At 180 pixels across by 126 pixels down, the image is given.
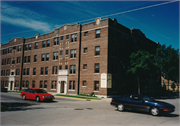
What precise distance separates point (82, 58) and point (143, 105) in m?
23.7

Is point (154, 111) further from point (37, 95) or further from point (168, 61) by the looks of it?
point (168, 61)

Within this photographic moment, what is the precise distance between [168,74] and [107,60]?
56.4ft

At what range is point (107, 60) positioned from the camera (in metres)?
31.4

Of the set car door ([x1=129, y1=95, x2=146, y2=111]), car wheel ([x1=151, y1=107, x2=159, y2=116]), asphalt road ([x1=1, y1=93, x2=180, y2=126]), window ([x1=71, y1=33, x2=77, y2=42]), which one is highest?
window ([x1=71, y1=33, x2=77, y2=42])

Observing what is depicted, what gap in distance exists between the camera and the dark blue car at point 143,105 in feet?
39.0

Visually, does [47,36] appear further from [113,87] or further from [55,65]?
[113,87]

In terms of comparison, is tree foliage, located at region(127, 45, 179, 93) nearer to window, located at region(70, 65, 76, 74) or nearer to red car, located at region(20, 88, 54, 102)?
window, located at region(70, 65, 76, 74)

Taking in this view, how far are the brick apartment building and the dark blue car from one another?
54.6 ft

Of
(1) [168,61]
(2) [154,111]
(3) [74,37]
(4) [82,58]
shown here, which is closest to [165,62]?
(1) [168,61]

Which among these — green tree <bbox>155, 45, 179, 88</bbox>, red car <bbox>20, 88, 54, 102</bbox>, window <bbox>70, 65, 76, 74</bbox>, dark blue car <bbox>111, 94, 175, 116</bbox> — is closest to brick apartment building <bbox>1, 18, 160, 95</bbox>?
window <bbox>70, 65, 76, 74</bbox>

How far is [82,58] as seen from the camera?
3538cm

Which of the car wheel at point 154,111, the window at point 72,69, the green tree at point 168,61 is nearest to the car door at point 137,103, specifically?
the car wheel at point 154,111

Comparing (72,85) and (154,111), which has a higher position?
(72,85)

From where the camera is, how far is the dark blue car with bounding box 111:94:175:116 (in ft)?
39.0
